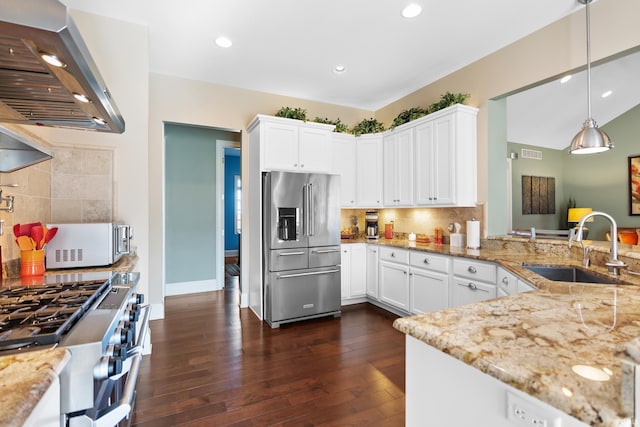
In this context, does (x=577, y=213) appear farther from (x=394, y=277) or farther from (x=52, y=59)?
(x=52, y=59)

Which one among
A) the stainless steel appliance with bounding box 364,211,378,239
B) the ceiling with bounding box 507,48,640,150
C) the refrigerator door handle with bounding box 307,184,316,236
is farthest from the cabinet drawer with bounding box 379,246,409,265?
the ceiling with bounding box 507,48,640,150

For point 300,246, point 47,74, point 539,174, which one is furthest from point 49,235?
point 539,174

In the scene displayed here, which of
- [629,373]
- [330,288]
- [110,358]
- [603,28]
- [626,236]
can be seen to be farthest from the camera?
[626,236]

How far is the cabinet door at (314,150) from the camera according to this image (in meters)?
3.83

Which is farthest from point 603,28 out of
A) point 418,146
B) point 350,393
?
point 350,393

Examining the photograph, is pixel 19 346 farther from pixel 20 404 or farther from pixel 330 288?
pixel 330 288

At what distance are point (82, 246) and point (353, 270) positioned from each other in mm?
2970

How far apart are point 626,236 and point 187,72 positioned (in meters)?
7.02

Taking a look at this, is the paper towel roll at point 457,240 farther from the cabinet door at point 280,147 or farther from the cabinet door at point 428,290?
the cabinet door at point 280,147

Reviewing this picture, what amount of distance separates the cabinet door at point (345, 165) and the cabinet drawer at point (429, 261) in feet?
4.32

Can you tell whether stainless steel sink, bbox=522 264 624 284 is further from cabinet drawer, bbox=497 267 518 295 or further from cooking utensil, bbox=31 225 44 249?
cooking utensil, bbox=31 225 44 249

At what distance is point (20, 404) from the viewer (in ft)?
1.94

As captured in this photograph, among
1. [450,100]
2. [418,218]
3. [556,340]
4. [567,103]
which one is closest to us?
[556,340]

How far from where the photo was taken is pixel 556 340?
0.86 m
